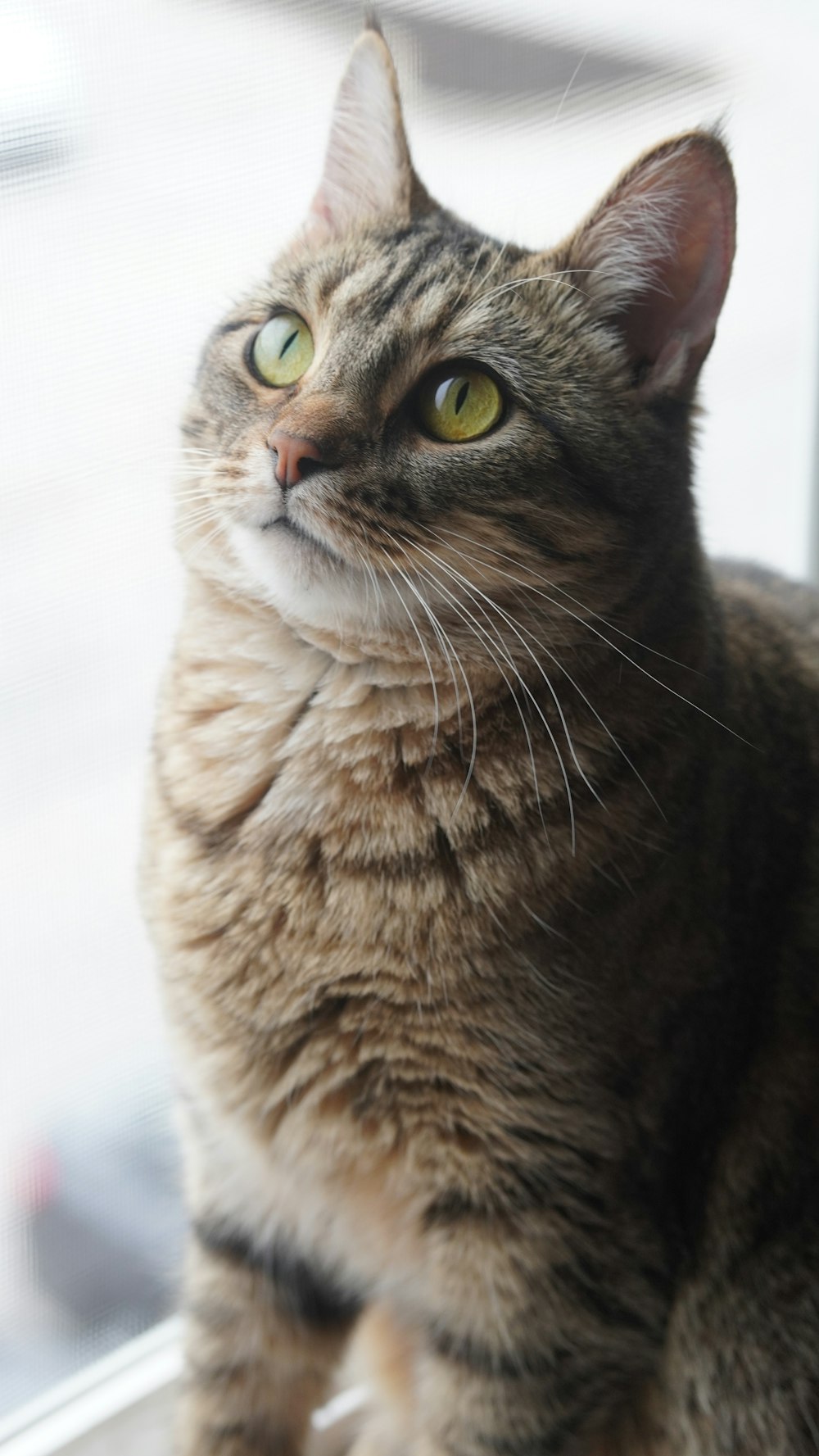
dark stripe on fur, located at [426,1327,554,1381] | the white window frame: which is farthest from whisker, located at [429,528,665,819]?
the white window frame

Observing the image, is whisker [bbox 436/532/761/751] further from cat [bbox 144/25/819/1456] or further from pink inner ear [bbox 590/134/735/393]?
pink inner ear [bbox 590/134/735/393]

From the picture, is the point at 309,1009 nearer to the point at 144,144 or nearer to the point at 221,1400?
the point at 221,1400

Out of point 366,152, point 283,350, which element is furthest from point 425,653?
point 366,152

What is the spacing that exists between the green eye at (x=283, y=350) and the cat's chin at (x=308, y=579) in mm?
152

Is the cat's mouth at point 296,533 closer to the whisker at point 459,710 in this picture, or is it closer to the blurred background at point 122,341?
the whisker at point 459,710

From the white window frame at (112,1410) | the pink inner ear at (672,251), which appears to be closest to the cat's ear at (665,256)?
the pink inner ear at (672,251)

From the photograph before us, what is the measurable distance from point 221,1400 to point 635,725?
770mm

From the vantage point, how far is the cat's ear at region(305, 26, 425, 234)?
102 centimetres

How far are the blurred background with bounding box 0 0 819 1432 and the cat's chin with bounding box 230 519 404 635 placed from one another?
20cm

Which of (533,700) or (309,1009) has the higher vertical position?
(533,700)

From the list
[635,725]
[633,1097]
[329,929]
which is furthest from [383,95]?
[633,1097]

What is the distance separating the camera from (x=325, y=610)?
38.9 inches

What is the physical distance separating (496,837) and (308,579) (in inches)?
9.9

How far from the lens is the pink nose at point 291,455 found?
0.92m
